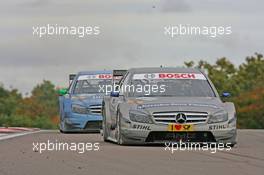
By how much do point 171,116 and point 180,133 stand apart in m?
0.32

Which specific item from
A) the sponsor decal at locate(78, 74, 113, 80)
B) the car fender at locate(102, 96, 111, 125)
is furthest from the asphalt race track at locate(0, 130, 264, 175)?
the sponsor decal at locate(78, 74, 113, 80)

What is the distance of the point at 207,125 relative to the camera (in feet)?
52.2

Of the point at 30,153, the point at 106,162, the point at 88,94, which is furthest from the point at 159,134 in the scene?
the point at 88,94

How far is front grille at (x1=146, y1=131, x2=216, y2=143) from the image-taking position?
15.9 metres

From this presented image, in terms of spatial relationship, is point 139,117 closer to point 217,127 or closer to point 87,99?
point 217,127

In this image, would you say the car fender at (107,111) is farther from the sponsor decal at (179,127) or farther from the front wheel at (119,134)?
the sponsor decal at (179,127)

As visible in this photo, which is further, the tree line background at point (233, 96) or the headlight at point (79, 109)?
the tree line background at point (233, 96)

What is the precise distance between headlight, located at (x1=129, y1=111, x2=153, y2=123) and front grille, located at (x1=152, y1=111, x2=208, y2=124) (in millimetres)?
112

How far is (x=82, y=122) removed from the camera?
81.0 feet

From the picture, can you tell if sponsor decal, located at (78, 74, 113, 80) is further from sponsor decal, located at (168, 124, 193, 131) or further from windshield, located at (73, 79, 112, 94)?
sponsor decal, located at (168, 124, 193, 131)

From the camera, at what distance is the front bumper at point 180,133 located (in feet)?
52.2

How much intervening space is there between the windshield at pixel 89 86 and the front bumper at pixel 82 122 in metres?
0.98

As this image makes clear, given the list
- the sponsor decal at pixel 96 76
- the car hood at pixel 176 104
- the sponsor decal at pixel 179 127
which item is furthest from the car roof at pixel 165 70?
the sponsor decal at pixel 96 76

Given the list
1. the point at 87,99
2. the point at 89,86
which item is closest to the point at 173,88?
the point at 87,99
